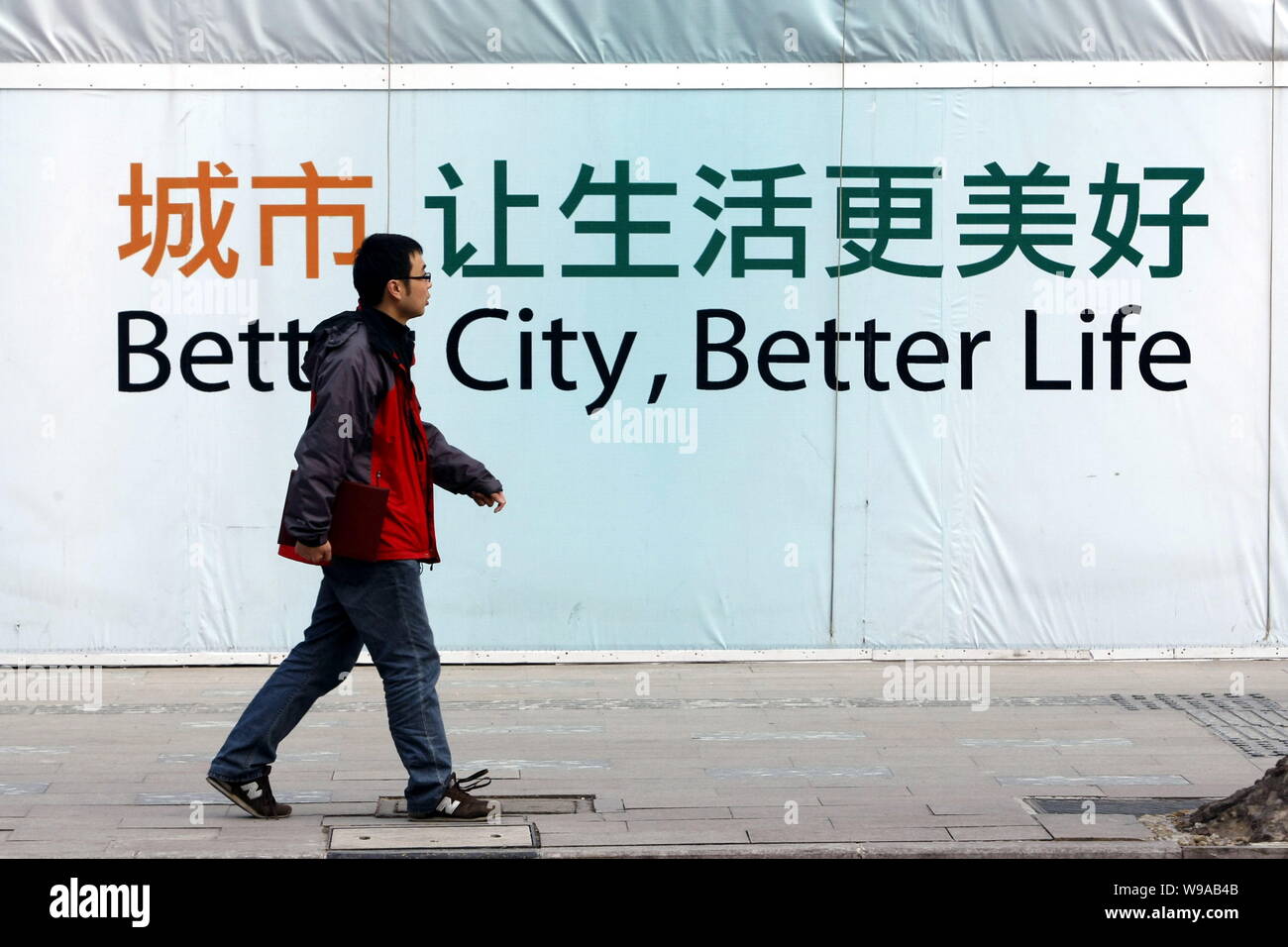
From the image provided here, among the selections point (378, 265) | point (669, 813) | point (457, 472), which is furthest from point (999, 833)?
point (378, 265)

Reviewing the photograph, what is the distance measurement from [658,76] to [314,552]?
451 centimetres

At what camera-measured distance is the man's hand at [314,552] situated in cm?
566

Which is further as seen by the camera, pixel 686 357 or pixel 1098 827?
pixel 686 357

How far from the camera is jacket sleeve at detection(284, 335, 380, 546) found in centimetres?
565

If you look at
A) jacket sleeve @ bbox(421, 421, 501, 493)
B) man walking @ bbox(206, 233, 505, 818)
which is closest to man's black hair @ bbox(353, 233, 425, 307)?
man walking @ bbox(206, 233, 505, 818)

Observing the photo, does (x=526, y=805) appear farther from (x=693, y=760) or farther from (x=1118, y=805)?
(x=1118, y=805)

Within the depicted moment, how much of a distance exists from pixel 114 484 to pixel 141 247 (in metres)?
1.21

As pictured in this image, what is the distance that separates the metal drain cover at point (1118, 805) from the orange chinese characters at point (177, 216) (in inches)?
201

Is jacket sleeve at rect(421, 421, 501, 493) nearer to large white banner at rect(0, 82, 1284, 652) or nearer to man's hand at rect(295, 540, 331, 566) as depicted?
man's hand at rect(295, 540, 331, 566)

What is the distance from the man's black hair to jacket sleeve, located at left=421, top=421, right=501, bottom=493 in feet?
1.55

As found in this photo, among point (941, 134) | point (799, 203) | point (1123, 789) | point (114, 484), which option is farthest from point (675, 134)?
point (1123, 789)

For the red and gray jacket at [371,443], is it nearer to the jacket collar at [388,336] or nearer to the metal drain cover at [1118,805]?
the jacket collar at [388,336]

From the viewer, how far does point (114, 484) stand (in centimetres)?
939

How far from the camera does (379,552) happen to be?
5.84 meters
